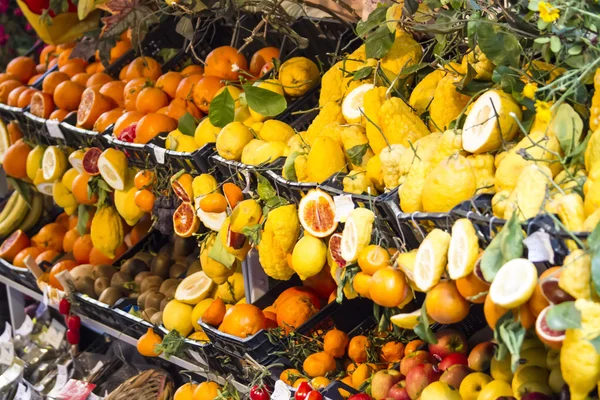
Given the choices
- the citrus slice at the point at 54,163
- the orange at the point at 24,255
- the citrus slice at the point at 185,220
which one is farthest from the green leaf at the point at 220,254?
the orange at the point at 24,255

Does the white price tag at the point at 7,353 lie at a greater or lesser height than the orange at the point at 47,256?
lesser

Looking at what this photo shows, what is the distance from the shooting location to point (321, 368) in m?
2.11

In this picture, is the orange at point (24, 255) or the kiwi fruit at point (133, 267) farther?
the orange at point (24, 255)

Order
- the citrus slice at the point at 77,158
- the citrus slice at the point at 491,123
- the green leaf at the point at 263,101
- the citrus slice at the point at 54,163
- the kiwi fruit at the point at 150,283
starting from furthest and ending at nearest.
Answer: the citrus slice at the point at 54,163
the kiwi fruit at the point at 150,283
the citrus slice at the point at 77,158
the green leaf at the point at 263,101
the citrus slice at the point at 491,123

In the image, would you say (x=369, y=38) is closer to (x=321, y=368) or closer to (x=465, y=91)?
(x=465, y=91)

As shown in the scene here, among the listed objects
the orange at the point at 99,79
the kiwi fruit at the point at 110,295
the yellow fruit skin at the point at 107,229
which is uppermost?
the orange at the point at 99,79

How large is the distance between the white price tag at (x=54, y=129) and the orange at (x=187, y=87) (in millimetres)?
558

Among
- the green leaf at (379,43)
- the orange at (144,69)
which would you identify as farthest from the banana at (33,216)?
the green leaf at (379,43)

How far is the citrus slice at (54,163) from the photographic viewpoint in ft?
10.3

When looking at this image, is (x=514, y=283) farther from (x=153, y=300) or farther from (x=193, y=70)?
(x=193, y=70)

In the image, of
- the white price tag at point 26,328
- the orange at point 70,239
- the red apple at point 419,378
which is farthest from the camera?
the white price tag at point 26,328

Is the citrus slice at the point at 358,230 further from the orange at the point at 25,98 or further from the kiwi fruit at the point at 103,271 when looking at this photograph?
the orange at the point at 25,98

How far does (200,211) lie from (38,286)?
147 centimetres

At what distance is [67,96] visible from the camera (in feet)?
10.6
